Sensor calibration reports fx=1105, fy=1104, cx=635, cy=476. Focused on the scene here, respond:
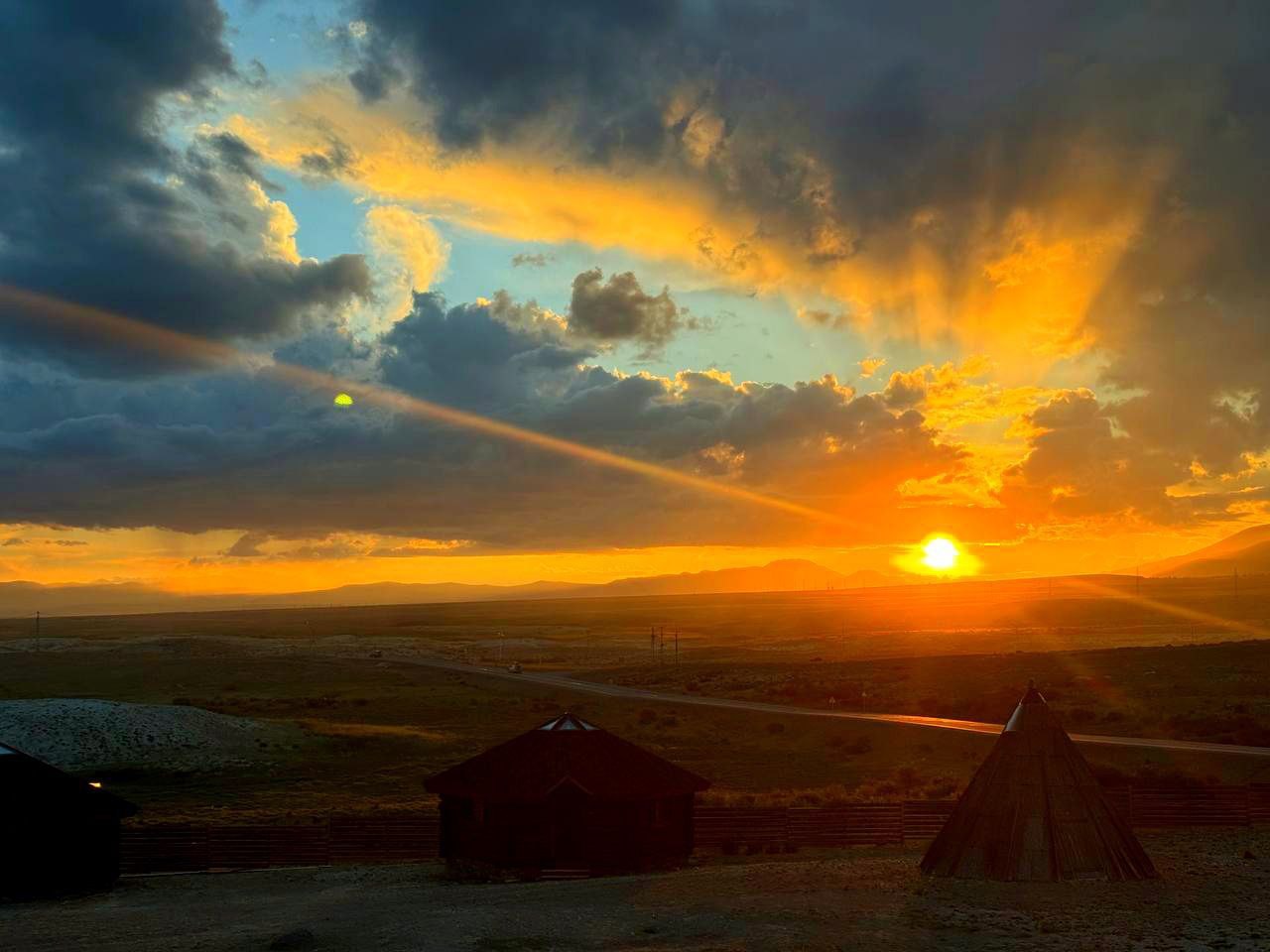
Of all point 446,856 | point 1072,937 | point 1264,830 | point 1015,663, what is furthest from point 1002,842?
point 1015,663

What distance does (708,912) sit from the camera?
2742 cm

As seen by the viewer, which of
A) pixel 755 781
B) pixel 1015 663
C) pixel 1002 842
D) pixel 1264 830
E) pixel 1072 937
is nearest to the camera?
pixel 1072 937

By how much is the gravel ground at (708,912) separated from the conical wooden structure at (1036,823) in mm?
687

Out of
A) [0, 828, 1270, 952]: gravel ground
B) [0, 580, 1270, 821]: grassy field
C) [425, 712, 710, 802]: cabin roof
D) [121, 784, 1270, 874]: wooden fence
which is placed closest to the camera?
[0, 828, 1270, 952]: gravel ground

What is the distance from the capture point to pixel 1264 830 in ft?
126

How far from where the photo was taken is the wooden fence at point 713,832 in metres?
38.2

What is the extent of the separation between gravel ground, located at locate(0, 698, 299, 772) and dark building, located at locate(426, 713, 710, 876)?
1192 inches

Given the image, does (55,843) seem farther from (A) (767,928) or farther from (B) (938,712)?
(B) (938,712)

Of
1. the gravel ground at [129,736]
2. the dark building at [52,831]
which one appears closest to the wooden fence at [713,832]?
the dark building at [52,831]

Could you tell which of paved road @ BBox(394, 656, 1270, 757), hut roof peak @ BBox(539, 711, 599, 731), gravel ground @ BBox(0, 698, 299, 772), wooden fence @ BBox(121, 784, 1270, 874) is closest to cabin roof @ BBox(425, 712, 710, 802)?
hut roof peak @ BBox(539, 711, 599, 731)

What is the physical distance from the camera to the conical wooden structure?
30.1 m

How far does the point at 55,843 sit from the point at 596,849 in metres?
16.6

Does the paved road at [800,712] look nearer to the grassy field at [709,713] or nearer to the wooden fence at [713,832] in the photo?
the grassy field at [709,713]

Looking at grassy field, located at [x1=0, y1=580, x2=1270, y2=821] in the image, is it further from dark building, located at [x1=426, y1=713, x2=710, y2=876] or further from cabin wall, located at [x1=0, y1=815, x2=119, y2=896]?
dark building, located at [x1=426, y1=713, x2=710, y2=876]
